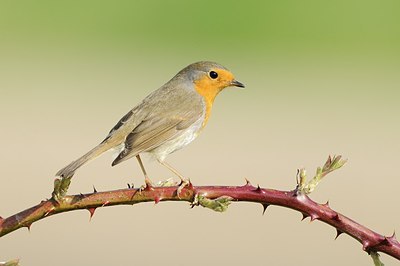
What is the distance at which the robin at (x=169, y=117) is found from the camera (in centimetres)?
543

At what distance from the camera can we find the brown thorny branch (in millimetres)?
2854

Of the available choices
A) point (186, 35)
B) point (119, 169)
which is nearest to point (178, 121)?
point (119, 169)

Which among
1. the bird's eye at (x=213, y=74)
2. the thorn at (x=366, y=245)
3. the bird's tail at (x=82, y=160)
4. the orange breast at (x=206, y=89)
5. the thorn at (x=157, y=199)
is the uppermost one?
the bird's eye at (x=213, y=74)

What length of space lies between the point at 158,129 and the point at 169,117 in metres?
0.21

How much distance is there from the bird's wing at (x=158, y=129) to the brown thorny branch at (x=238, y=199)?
208 centimetres

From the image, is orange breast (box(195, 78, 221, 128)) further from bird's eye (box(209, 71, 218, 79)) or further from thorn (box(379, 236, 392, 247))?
thorn (box(379, 236, 392, 247))

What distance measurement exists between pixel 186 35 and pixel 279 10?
255 centimetres

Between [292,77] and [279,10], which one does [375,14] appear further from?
[292,77]

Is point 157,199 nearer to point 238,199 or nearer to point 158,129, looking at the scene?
point 238,199

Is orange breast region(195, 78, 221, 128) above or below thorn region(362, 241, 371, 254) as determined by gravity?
above

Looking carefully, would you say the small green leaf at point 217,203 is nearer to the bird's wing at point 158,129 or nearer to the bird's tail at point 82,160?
the bird's tail at point 82,160

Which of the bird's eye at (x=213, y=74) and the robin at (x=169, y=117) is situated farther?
the bird's eye at (x=213, y=74)

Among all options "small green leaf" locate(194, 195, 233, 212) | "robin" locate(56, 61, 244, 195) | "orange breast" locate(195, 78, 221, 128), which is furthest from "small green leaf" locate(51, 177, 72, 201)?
"orange breast" locate(195, 78, 221, 128)

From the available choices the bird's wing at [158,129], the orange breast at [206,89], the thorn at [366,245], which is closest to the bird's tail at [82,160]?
the bird's wing at [158,129]
